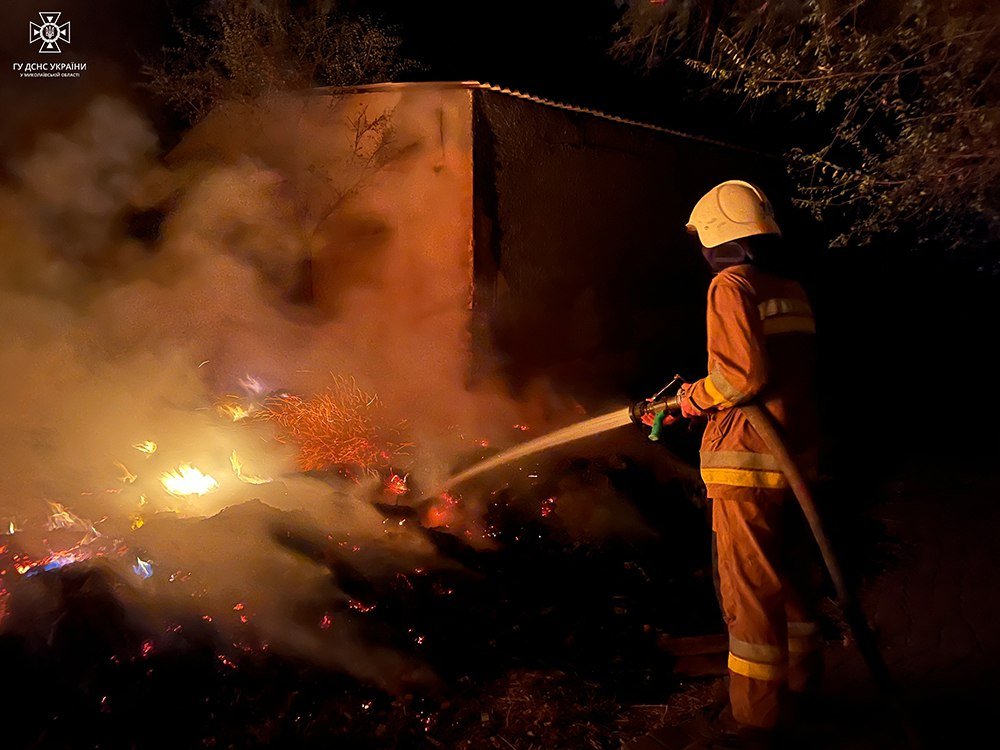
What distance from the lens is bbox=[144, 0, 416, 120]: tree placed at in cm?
739

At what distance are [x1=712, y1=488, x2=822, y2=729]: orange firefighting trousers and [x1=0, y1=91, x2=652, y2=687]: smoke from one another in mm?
1952

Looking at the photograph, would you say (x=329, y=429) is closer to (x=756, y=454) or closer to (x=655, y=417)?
(x=655, y=417)

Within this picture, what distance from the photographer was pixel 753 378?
9.79ft

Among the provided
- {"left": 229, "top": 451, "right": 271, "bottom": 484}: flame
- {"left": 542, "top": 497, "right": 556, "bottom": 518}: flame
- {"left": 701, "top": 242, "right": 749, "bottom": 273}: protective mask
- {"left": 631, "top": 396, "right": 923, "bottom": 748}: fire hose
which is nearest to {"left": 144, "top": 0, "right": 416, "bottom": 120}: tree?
{"left": 229, "top": 451, "right": 271, "bottom": 484}: flame

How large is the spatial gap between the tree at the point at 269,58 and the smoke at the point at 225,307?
42 cm

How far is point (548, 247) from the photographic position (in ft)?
25.7

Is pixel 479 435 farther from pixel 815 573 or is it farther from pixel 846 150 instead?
pixel 846 150

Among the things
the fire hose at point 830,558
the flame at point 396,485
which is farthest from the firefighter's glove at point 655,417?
the flame at point 396,485

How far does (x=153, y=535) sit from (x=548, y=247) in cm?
541

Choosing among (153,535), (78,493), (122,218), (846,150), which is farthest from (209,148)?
(846,150)

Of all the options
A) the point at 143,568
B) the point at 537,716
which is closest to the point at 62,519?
the point at 143,568

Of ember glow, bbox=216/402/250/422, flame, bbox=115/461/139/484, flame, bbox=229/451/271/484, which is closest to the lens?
flame, bbox=115/461/139/484

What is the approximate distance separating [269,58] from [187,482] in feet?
16.5

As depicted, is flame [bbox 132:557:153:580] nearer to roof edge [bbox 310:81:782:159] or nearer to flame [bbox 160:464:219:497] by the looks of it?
flame [bbox 160:464:219:497]
